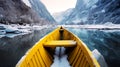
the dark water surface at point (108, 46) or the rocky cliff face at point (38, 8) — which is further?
the rocky cliff face at point (38, 8)

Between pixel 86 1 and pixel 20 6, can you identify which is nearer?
pixel 20 6

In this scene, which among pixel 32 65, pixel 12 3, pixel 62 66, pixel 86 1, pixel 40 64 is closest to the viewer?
pixel 32 65

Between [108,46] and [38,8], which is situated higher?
[38,8]

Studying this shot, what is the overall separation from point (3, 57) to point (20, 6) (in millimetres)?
78575

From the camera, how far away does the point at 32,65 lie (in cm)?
561

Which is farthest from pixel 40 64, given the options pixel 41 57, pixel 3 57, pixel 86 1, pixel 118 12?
pixel 86 1

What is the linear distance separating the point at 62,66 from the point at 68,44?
1.10 metres

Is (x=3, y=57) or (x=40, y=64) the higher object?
(x=40, y=64)

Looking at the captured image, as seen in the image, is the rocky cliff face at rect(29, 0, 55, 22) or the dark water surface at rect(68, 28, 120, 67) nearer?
the dark water surface at rect(68, 28, 120, 67)

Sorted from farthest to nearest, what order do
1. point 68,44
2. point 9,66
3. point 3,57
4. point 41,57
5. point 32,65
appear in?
point 3,57
point 9,66
point 68,44
point 41,57
point 32,65

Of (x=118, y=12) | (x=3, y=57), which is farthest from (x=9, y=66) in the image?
(x=118, y=12)

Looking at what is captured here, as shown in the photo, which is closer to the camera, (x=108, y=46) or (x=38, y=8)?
(x=108, y=46)

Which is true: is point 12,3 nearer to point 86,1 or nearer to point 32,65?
point 32,65

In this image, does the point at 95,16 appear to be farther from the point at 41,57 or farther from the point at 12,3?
the point at 41,57
